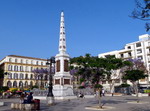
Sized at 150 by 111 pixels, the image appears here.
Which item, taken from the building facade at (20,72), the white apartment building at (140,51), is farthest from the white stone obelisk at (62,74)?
the building facade at (20,72)

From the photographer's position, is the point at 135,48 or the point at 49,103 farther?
the point at 135,48

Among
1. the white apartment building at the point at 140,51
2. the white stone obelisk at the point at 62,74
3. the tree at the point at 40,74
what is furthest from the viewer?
the tree at the point at 40,74

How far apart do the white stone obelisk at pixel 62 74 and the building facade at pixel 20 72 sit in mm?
41998

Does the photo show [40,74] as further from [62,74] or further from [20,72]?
[62,74]

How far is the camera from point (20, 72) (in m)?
75.0

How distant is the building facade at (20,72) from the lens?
A: 7162 centimetres

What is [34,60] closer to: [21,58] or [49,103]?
[21,58]

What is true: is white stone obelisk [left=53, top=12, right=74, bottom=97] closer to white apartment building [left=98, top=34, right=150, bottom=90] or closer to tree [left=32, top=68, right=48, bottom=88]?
white apartment building [left=98, top=34, right=150, bottom=90]

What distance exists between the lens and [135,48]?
6600 centimetres

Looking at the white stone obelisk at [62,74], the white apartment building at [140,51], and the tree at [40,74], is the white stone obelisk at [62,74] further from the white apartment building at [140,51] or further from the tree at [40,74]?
the tree at [40,74]

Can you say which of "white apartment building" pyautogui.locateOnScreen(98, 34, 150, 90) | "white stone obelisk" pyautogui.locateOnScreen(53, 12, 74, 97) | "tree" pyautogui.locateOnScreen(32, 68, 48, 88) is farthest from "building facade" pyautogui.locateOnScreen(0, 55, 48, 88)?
"white stone obelisk" pyautogui.locateOnScreen(53, 12, 74, 97)

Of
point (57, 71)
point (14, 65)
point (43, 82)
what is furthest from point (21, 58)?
point (57, 71)

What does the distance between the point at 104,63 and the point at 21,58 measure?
6241 cm

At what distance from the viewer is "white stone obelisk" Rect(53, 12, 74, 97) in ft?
98.2
